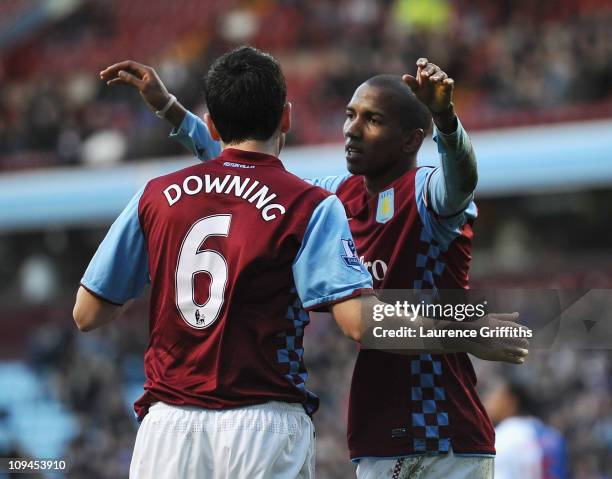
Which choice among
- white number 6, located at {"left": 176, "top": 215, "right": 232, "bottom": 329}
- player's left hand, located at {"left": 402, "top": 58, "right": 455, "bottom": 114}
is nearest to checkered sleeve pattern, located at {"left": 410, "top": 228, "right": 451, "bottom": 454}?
player's left hand, located at {"left": 402, "top": 58, "right": 455, "bottom": 114}

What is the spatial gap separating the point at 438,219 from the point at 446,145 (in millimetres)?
394

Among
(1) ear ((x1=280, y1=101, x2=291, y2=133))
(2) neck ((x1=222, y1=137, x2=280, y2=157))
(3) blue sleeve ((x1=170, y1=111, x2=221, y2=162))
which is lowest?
(2) neck ((x1=222, y1=137, x2=280, y2=157))

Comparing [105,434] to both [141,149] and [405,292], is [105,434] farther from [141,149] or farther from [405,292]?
[405,292]

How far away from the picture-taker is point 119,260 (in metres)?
3.58

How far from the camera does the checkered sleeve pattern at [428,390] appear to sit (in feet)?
13.3

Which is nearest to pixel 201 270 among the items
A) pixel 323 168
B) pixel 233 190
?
pixel 233 190

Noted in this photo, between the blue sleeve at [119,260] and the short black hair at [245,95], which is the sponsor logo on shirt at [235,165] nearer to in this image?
the short black hair at [245,95]

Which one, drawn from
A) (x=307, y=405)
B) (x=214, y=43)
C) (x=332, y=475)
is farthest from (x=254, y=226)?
(x=214, y=43)

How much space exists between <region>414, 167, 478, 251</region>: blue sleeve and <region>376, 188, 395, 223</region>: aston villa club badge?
0.12m

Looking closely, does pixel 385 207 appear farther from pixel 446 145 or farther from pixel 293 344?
pixel 293 344

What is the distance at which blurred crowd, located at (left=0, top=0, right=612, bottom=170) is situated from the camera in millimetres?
14602

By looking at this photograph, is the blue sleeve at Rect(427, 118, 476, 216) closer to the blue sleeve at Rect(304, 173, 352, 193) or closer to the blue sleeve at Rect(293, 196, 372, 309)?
the blue sleeve at Rect(293, 196, 372, 309)

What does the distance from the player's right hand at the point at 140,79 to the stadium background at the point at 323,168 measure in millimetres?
7489

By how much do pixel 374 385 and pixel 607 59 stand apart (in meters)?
10.8
